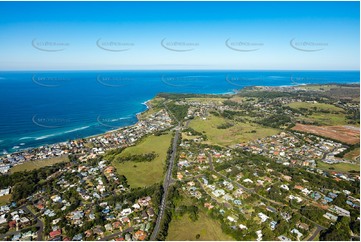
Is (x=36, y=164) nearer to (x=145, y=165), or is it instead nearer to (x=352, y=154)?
(x=145, y=165)

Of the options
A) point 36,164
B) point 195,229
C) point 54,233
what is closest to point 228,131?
point 195,229

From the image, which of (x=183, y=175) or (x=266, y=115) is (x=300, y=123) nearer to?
(x=266, y=115)

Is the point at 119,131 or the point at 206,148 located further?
A: the point at 119,131

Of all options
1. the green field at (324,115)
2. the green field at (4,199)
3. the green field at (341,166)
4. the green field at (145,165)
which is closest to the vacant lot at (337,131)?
the green field at (324,115)

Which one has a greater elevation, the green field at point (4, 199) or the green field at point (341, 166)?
the green field at point (341, 166)

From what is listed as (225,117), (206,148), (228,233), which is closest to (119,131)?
(206,148)

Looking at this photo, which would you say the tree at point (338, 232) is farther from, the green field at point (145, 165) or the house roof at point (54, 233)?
the house roof at point (54, 233)

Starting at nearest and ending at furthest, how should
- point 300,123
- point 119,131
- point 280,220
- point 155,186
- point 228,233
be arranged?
point 228,233 < point 280,220 < point 155,186 < point 119,131 < point 300,123
